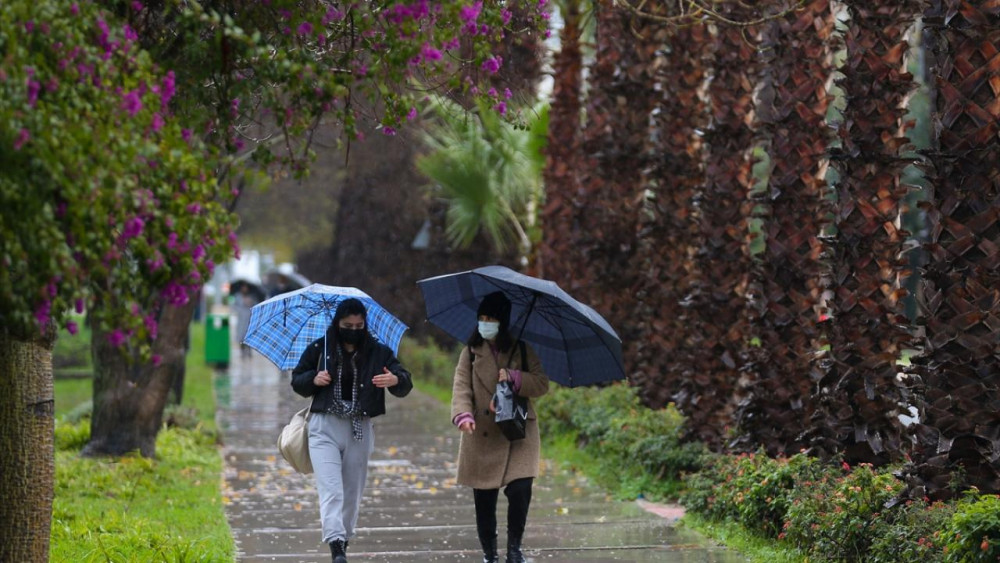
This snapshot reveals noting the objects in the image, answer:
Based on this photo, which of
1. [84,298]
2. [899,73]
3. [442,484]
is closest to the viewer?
[84,298]

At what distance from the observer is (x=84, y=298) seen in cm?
426

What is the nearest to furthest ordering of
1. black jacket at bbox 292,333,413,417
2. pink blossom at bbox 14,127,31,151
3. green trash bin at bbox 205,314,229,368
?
pink blossom at bbox 14,127,31,151
black jacket at bbox 292,333,413,417
green trash bin at bbox 205,314,229,368

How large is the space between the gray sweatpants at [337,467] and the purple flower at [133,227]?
3750mm

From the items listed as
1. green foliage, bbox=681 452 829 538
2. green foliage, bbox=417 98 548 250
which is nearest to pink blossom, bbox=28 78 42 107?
green foliage, bbox=681 452 829 538

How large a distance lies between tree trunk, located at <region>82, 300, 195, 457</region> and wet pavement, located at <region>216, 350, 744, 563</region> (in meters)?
0.95

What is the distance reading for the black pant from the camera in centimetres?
821

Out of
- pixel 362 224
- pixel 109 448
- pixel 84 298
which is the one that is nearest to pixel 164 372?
pixel 109 448

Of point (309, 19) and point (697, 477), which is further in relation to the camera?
point (697, 477)

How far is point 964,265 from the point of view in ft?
23.7

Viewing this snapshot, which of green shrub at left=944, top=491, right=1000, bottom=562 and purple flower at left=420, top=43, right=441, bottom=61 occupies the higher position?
purple flower at left=420, top=43, right=441, bottom=61

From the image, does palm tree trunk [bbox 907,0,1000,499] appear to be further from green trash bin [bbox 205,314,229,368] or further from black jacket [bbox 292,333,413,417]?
green trash bin [bbox 205,314,229,368]

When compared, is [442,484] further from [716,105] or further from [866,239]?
[866,239]

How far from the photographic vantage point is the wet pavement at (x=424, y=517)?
9008 mm

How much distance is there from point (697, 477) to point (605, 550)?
166 centimetres
